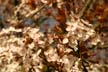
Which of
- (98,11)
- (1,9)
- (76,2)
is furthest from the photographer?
(1,9)

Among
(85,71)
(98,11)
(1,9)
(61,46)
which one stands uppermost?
(1,9)

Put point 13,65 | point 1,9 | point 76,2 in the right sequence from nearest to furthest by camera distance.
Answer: point 13,65 < point 76,2 < point 1,9

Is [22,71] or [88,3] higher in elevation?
[88,3]

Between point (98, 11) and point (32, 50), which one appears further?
point (98, 11)

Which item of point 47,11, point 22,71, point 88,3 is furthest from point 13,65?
point 47,11

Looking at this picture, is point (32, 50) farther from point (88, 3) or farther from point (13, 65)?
point (88, 3)

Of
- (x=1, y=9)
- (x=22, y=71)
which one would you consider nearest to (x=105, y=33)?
(x=22, y=71)

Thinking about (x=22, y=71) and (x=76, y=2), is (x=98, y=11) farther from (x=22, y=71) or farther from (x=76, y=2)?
(x=22, y=71)

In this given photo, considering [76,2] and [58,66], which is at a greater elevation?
[76,2]

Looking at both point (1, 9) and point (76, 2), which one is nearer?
point (76, 2)
